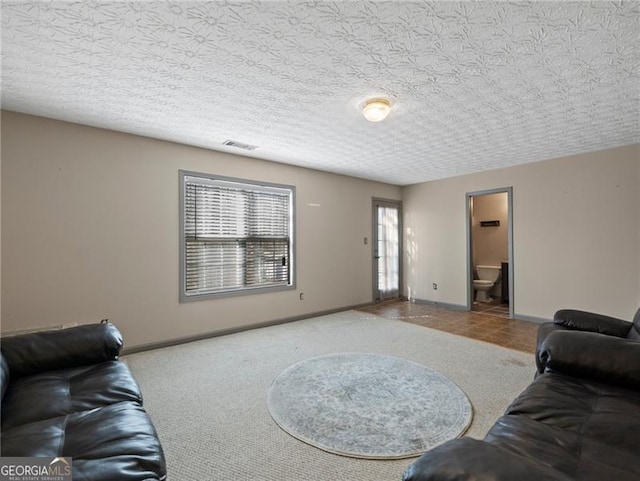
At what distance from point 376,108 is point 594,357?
88.6 inches

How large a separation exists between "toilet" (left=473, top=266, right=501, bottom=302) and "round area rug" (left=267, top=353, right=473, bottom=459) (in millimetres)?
3785

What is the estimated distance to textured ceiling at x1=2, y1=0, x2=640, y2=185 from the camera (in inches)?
64.3

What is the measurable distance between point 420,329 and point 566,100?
306 centimetres

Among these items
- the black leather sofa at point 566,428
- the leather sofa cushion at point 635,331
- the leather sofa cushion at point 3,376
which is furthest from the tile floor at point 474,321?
the leather sofa cushion at point 3,376

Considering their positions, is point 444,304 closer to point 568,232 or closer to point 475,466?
point 568,232

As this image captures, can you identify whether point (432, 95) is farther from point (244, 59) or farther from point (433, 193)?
point (433, 193)

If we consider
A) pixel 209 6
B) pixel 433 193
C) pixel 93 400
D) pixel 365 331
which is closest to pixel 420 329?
pixel 365 331

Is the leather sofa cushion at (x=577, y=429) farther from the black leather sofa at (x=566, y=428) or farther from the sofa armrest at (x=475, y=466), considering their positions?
the sofa armrest at (x=475, y=466)

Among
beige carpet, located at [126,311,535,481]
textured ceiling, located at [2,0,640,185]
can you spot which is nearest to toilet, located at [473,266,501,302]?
beige carpet, located at [126,311,535,481]

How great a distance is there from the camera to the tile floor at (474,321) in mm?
3840

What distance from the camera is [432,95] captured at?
253 centimetres

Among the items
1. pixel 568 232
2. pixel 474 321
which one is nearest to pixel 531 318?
pixel 474 321

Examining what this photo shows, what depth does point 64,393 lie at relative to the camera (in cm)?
153

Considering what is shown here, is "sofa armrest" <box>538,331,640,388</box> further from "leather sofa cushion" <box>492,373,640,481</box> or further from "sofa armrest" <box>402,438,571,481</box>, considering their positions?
"sofa armrest" <box>402,438,571,481</box>
